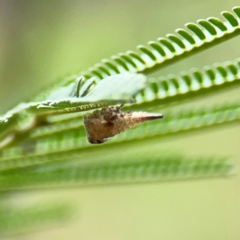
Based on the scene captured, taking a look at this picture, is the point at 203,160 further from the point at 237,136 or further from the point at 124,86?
the point at 237,136

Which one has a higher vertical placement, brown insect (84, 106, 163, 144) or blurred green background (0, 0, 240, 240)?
blurred green background (0, 0, 240, 240)

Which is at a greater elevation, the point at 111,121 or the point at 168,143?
the point at 168,143

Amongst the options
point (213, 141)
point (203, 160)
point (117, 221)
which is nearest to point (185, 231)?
point (117, 221)

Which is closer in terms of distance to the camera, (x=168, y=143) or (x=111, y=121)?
(x=111, y=121)

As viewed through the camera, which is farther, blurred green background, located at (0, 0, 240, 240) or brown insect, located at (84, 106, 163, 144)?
blurred green background, located at (0, 0, 240, 240)
